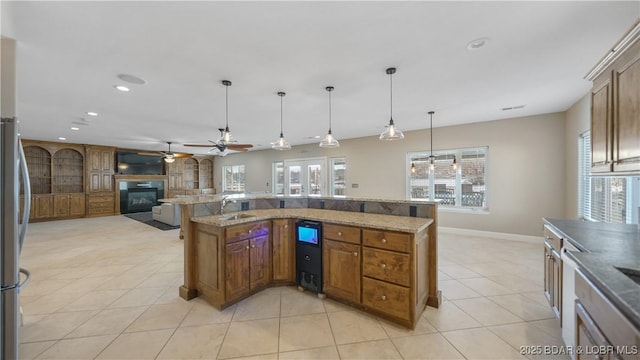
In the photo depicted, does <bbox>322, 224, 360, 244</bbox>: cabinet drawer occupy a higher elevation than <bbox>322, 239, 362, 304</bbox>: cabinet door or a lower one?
higher

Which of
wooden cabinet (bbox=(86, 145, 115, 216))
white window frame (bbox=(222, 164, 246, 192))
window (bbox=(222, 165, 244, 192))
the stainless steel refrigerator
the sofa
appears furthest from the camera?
window (bbox=(222, 165, 244, 192))

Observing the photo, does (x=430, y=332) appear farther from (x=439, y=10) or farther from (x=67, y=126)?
(x=67, y=126)

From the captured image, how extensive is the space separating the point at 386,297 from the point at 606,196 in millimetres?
3308

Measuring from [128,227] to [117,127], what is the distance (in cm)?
285

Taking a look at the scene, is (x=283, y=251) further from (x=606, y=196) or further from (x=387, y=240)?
(x=606, y=196)

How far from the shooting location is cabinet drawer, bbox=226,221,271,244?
98.6 inches

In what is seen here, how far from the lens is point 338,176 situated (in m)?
7.80

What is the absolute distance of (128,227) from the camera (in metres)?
6.62

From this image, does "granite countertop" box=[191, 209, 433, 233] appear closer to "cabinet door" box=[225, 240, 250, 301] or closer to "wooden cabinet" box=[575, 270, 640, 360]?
"cabinet door" box=[225, 240, 250, 301]

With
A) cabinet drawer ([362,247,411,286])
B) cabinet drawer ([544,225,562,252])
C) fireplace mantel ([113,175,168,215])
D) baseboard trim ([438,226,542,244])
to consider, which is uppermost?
fireplace mantel ([113,175,168,215])

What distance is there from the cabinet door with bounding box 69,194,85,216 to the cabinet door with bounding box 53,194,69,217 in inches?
3.6

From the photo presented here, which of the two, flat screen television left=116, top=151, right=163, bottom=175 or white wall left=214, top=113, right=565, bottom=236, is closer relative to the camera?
white wall left=214, top=113, right=565, bottom=236

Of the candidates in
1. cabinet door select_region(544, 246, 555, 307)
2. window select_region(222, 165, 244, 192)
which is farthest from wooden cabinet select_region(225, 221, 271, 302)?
window select_region(222, 165, 244, 192)

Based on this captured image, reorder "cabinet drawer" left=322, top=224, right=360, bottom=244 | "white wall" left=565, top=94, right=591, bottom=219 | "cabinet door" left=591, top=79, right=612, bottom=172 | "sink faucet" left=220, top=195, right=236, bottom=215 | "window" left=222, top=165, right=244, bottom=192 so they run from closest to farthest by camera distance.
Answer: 1. "cabinet door" left=591, top=79, right=612, bottom=172
2. "cabinet drawer" left=322, top=224, right=360, bottom=244
3. "sink faucet" left=220, top=195, right=236, bottom=215
4. "white wall" left=565, top=94, right=591, bottom=219
5. "window" left=222, top=165, right=244, bottom=192
